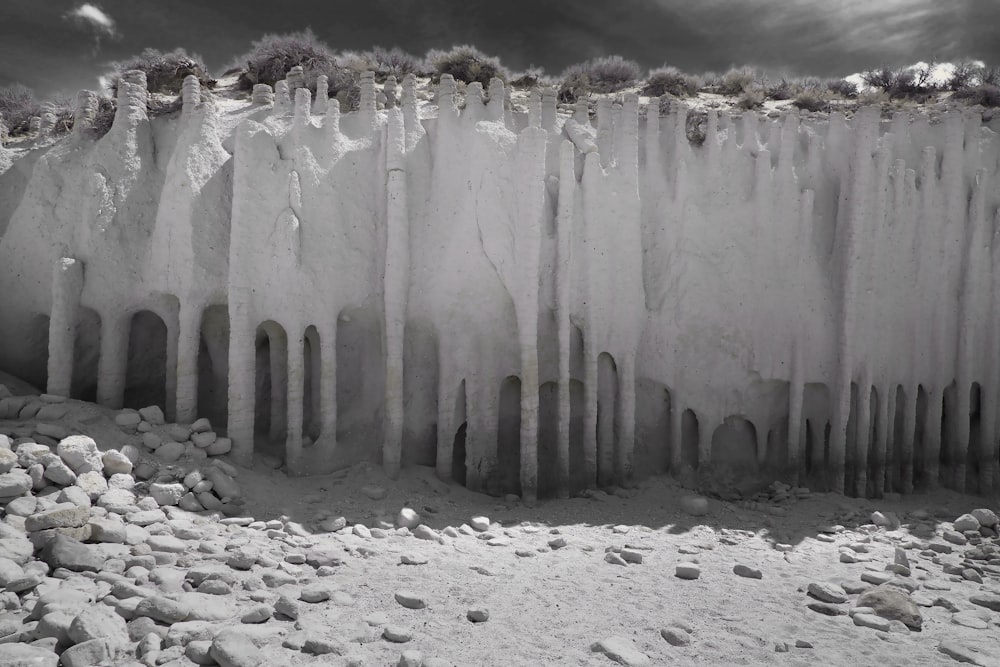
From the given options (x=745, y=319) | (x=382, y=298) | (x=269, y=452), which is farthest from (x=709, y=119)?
(x=269, y=452)

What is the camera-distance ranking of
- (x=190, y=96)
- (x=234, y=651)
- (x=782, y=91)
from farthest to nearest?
Answer: (x=782, y=91) → (x=190, y=96) → (x=234, y=651)

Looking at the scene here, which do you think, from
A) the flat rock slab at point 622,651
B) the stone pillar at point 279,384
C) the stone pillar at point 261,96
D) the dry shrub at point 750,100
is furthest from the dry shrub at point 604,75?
the flat rock slab at point 622,651

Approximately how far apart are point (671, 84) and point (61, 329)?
43.0 ft

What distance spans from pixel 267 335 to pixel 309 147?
2815 millimetres

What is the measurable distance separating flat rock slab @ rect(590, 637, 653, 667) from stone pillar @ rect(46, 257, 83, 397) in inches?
294

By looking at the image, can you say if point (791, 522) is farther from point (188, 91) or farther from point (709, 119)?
point (188, 91)

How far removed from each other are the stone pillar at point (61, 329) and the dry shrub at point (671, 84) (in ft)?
40.2

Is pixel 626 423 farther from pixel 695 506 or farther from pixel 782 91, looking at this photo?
pixel 782 91

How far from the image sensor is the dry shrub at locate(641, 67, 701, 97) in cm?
1491

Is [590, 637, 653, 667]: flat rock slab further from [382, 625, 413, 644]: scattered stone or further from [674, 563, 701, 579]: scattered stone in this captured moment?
[674, 563, 701, 579]: scattered stone

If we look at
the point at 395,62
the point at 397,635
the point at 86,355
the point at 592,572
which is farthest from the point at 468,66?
the point at 397,635

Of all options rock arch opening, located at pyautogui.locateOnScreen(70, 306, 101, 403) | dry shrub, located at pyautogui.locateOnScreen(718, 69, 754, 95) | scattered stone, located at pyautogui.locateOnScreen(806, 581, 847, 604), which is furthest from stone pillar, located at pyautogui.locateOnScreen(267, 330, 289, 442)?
dry shrub, located at pyautogui.locateOnScreen(718, 69, 754, 95)

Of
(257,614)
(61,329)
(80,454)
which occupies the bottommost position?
(257,614)

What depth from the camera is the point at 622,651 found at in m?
4.64
